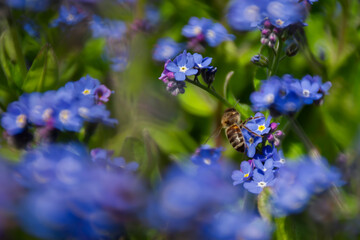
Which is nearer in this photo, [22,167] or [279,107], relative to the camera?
[22,167]

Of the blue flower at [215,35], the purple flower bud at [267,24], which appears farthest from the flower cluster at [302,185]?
the blue flower at [215,35]

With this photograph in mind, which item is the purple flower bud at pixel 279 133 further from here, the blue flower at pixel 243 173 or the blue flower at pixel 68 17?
the blue flower at pixel 68 17

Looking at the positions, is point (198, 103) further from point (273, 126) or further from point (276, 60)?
point (273, 126)

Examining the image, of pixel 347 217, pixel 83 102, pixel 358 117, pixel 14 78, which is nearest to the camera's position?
pixel 347 217

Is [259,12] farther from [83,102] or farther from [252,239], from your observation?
[252,239]

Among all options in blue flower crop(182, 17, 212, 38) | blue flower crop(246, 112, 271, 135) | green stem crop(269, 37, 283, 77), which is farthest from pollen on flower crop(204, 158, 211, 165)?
blue flower crop(182, 17, 212, 38)

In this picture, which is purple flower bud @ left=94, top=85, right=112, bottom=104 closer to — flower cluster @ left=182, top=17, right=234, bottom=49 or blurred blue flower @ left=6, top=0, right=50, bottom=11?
flower cluster @ left=182, top=17, right=234, bottom=49

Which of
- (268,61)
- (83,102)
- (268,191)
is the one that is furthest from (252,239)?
(268,61)
